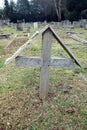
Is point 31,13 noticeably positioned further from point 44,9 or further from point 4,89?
point 4,89

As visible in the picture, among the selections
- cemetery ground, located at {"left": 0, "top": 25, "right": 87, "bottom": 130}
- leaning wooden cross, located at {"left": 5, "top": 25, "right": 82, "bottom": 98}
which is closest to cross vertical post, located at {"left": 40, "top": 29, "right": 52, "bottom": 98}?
leaning wooden cross, located at {"left": 5, "top": 25, "right": 82, "bottom": 98}

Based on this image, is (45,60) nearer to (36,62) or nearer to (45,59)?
(45,59)

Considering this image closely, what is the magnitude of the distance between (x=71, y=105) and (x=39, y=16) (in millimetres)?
55953

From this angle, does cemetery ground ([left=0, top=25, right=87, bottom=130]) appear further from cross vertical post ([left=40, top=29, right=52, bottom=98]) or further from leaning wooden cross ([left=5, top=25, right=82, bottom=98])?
leaning wooden cross ([left=5, top=25, right=82, bottom=98])

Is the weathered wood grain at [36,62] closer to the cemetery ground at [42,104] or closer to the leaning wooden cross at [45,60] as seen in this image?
the leaning wooden cross at [45,60]

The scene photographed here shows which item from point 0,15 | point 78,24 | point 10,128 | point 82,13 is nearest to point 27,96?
point 10,128

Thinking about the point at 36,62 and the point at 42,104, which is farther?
the point at 36,62

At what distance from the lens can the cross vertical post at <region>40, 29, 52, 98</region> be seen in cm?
454

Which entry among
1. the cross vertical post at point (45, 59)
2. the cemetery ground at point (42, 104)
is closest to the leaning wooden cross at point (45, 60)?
the cross vertical post at point (45, 59)

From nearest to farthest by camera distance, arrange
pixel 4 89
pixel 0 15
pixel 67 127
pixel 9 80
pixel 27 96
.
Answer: pixel 67 127
pixel 27 96
pixel 4 89
pixel 9 80
pixel 0 15

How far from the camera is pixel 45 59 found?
463 centimetres

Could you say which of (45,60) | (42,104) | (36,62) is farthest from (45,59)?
(42,104)

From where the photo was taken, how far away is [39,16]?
194 ft

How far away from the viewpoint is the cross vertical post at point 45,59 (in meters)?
4.54
